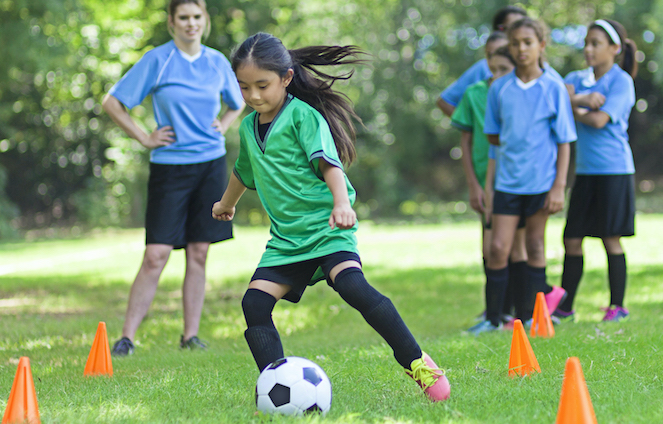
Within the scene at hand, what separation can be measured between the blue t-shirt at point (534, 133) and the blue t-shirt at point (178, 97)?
2.28 meters

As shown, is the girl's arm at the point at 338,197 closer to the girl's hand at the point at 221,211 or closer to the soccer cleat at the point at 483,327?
the girl's hand at the point at 221,211

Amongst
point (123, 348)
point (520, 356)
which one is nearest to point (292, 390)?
point (520, 356)

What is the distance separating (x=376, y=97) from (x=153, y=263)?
998 inches

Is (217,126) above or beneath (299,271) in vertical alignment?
above

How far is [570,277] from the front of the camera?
240 inches

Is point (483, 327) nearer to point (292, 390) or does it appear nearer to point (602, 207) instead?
point (602, 207)

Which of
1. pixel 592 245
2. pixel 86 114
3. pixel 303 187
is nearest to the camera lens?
pixel 303 187

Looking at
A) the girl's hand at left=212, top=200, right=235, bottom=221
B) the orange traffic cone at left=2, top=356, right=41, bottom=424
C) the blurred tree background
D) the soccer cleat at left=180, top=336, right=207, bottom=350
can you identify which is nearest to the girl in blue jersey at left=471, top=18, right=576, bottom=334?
the soccer cleat at left=180, top=336, right=207, bottom=350

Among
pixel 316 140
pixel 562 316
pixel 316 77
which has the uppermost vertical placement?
pixel 316 77

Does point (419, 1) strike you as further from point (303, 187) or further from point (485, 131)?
point (303, 187)

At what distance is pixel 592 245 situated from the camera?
42.6ft

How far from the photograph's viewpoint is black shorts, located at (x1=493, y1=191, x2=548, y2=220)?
5477 mm

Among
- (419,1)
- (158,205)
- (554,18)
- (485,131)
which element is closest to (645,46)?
(554,18)

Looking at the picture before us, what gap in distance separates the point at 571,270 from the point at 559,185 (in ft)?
3.41
